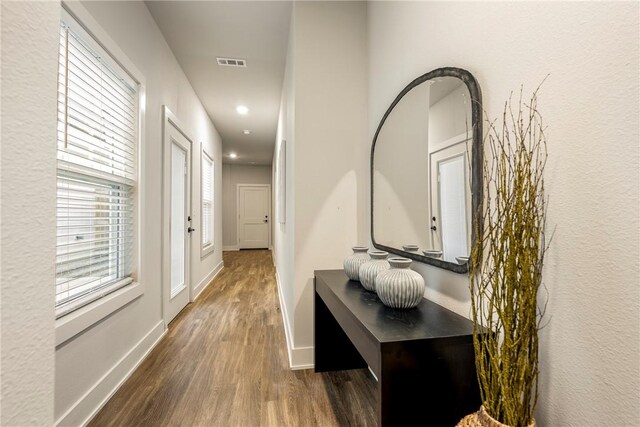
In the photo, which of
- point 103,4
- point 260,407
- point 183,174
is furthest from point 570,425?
point 183,174

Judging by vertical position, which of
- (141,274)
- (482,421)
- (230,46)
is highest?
(230,46)

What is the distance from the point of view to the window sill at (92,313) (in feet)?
4.47

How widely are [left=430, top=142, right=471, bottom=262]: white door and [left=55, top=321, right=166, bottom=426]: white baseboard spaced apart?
1.94 metres

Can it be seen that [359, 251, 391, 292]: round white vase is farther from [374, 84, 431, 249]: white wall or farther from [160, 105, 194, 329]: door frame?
[160, 105, 194, 329]: door frame

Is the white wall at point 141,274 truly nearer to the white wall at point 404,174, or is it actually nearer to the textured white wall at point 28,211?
the textured white wall at point 28,211

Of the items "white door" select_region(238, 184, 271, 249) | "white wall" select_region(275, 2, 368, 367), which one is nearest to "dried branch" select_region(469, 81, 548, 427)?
"white wall" select_region(275, 2, 368, 367)

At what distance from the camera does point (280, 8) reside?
2.21 meters

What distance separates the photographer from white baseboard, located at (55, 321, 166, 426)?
1426 millimetres

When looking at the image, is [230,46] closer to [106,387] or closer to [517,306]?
[106,387]

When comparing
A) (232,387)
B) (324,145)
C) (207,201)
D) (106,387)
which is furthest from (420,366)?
(207,201)

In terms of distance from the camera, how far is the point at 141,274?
2141mm

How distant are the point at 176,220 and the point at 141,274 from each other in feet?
3.47

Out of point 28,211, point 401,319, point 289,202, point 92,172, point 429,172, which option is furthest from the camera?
point 289,202

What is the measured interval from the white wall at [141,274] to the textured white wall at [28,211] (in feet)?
3.98
